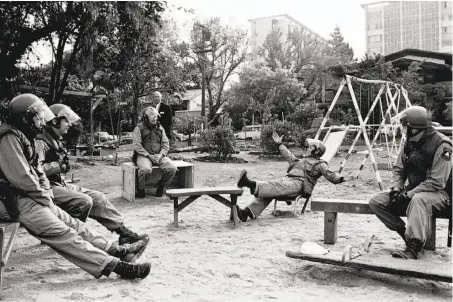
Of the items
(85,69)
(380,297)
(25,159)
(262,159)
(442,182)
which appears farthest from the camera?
(262,159)

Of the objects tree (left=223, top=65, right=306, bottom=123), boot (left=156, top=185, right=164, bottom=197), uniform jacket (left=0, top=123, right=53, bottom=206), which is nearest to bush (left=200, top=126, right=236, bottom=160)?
boot (left=156, top=185, right=164, bottom=197)

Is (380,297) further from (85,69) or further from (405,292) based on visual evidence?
(85,69)

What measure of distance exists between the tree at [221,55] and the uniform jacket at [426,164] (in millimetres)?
37336

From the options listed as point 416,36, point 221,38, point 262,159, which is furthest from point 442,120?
point 416,36

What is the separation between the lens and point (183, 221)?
6.67 meters

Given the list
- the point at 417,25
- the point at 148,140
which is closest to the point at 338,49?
the point at 417,25

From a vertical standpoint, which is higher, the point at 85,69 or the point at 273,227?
the point at 85,69

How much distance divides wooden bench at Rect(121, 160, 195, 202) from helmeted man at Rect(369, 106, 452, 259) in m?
4.85

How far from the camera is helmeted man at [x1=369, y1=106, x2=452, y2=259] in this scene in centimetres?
→ 418

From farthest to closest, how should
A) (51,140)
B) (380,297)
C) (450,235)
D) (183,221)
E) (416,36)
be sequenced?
1. (416,36)
2. (183,221)
3. (51,140)
4. (450,235)
5. (380,297)

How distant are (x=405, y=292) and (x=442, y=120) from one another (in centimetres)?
2795

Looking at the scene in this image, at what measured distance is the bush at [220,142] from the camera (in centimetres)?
1647

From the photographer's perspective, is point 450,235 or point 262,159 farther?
point 262,159

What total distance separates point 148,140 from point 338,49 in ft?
130
